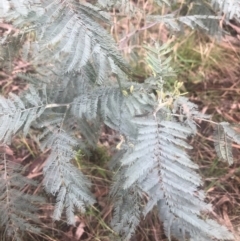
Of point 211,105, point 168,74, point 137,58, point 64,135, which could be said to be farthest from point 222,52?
point 64,135

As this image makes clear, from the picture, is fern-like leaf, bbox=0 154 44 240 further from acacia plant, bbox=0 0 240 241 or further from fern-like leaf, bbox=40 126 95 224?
fern-like leaf, bbox=40 126 95 224

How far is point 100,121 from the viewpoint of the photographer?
1029mm

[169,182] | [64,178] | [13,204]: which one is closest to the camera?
[169,182]

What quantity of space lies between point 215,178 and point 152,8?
0.83 metres

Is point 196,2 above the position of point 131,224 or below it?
above

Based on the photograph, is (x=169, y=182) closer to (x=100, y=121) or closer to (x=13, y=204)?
(x=100, y=121)

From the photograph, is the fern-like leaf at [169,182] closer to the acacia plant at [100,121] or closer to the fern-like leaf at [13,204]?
the acacia plant at [100,121]

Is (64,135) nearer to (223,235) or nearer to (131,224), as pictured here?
(131,224)

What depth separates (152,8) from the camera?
1.80 meters

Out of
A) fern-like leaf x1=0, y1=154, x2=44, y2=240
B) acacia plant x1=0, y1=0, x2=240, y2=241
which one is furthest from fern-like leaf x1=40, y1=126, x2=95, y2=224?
fern-like leaf x1=0, y1=154, x2=44, y2=240

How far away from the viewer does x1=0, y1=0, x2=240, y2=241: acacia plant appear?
710 millimetres

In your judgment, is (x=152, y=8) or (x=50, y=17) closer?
(x=50, y=17)

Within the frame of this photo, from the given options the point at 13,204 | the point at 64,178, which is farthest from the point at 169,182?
the point at 13,204

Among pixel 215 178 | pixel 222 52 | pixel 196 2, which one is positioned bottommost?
pixel 215 178
